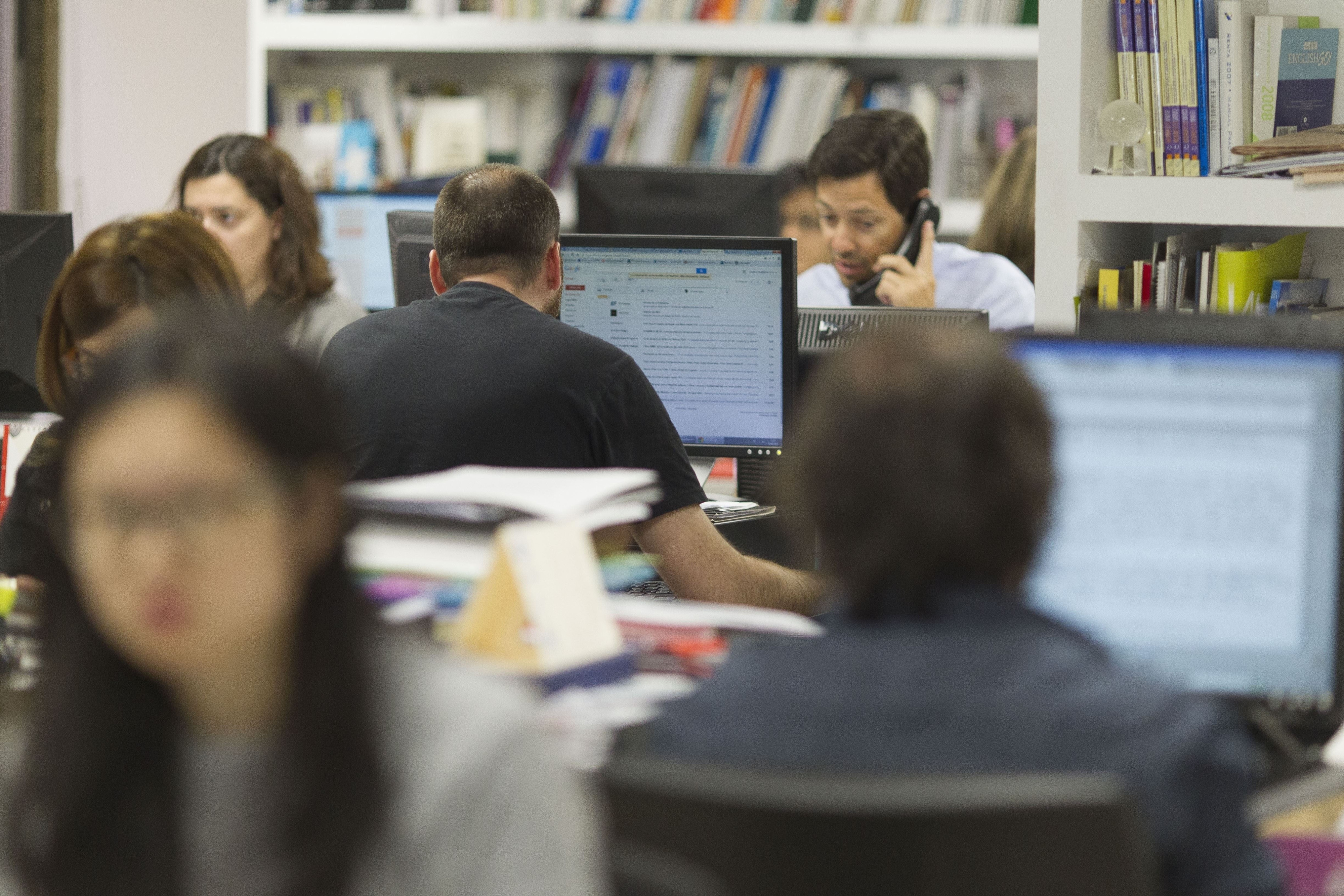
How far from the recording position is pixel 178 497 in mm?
1019

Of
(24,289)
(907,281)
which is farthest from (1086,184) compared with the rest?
(24,289)

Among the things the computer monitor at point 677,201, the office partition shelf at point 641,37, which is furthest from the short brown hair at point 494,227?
→ the office partition shelf at point 641,37

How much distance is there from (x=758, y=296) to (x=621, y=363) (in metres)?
0.51

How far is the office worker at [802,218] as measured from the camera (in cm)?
439

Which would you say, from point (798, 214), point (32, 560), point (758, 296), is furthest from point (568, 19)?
point (32, 560)

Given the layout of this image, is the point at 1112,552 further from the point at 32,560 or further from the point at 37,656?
the point at 32,560

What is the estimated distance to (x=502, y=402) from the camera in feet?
7.63

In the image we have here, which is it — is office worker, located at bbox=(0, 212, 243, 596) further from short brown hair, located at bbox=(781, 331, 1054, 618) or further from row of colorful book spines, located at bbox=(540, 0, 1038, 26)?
row of colorful book spines, located at bbox=(540, 0, 1038, 26)

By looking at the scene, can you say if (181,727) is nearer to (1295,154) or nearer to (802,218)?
(1295,154)

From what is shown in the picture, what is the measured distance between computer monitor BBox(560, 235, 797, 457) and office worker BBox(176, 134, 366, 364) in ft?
2.90

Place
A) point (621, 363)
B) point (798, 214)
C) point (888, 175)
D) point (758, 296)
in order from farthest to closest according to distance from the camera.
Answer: point (798, 214)
point (888, 175)
point (758, 296)
point (621, 363)

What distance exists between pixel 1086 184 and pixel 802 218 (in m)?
1.70

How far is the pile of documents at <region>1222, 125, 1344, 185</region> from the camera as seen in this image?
8.48 ft

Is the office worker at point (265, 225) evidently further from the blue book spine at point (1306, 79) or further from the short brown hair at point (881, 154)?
the blue book spine at point (1306, 79)
